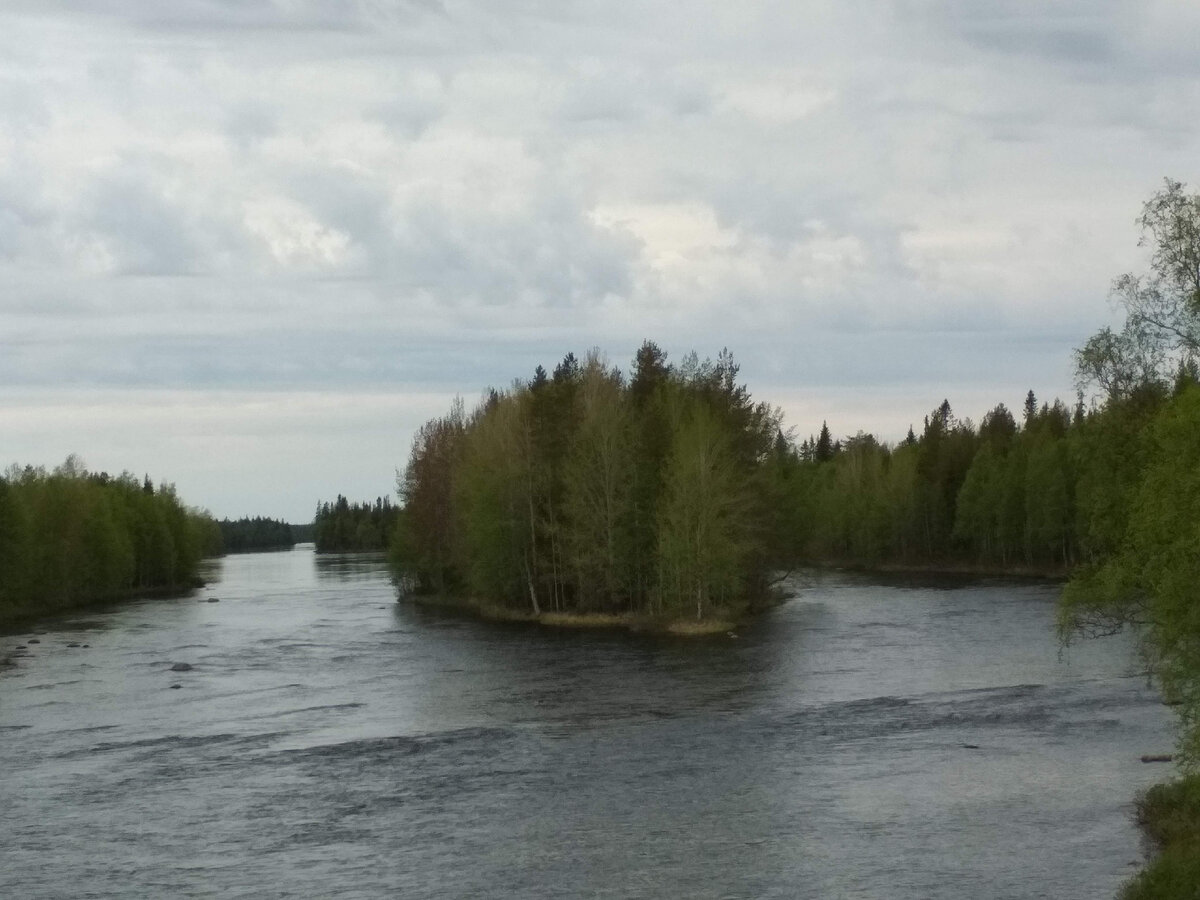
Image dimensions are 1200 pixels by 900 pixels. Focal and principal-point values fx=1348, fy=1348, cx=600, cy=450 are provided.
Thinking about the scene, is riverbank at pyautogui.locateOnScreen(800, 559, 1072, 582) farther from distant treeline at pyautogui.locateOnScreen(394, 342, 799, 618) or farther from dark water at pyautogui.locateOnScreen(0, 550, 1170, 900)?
dark water at pyautogui.locateOnScreen(0, 550, 1170, 900)

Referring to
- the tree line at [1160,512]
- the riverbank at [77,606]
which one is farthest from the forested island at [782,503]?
the riverbank at [77,606]

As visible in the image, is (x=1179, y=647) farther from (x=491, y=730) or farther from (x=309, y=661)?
(x=309, y=661)

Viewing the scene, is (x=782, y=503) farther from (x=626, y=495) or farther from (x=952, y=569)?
(x=952, y=569)

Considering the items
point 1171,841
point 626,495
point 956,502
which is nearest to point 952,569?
point 956,502

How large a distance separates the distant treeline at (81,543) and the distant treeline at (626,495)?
3425 centimetres

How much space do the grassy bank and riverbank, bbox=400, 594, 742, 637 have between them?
156 ft

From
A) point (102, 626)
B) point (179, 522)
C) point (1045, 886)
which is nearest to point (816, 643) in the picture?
point (1045, 886)

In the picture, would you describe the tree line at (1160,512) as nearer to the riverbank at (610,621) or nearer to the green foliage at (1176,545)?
the green foliage at (1176,545)

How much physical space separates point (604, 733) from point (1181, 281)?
863 inches

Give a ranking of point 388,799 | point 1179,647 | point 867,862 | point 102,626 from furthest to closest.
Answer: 1. point 102,626
2. point 388,799
3. point 867,862
4. point 1179,647

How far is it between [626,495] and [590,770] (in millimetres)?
48193

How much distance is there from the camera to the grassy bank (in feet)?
69.6

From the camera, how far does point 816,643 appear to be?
6719 centimetres

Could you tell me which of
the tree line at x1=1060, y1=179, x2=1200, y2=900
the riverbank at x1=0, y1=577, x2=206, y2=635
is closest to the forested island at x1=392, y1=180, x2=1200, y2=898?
the tree line at x1=1060, y1=179, x2=1200, y2=900
